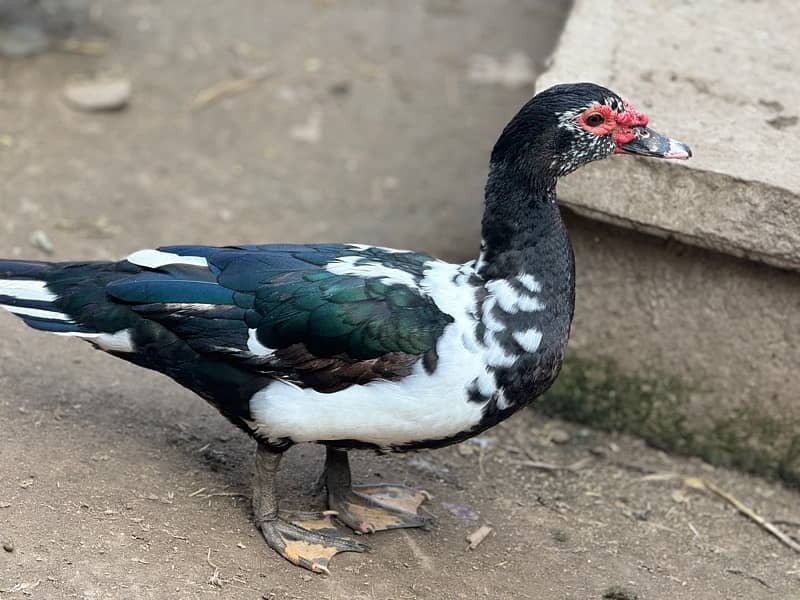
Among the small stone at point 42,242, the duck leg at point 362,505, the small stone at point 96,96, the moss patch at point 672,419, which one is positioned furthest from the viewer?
the small stone at point 96,96

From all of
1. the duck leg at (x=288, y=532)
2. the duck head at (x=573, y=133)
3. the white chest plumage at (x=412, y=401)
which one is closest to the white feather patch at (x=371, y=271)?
the white chest plumage at (x=412, y=401)

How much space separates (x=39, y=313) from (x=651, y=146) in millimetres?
2153

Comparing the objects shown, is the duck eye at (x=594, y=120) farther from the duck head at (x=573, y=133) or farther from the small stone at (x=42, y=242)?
the small stone at (x=42, y=242)

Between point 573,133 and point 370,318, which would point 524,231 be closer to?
point 573,133

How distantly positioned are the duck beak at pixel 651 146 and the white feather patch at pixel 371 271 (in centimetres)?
84

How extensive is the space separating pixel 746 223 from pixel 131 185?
361 centimetres

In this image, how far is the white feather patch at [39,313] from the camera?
12.7 ft

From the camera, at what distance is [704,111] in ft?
15.3

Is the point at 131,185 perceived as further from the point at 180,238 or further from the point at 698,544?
the point at 698,544

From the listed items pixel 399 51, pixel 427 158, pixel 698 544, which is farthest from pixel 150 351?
pixel 399 51

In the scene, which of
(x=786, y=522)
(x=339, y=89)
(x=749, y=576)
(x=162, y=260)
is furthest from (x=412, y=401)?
(x=339, y=89)

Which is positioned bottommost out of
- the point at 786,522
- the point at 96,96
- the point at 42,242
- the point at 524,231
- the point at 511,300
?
the point at 786,522

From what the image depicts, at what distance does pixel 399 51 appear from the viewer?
7.98m

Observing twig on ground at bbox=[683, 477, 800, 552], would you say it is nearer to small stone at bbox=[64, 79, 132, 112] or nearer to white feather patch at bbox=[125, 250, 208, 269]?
white feather patch at bbox=[125, 250, 208, 269]
